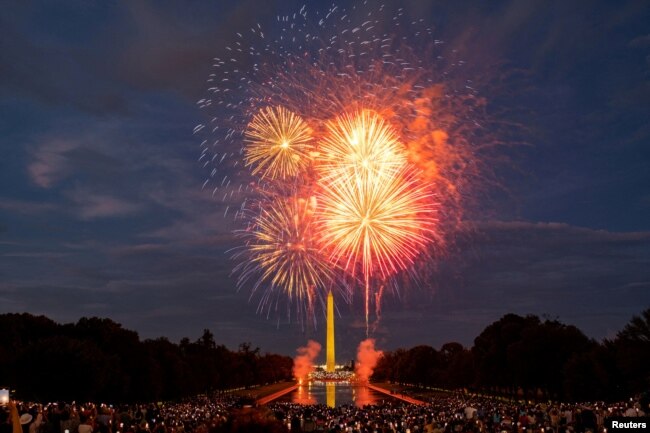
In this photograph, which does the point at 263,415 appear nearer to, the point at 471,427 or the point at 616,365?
the point at 471,427

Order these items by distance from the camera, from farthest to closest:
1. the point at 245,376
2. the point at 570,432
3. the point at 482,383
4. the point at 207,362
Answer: the point at 245,376 < the point at 207,362 < the point at 482,383 < the point at 570,432

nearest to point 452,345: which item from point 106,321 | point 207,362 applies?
point 207,362
